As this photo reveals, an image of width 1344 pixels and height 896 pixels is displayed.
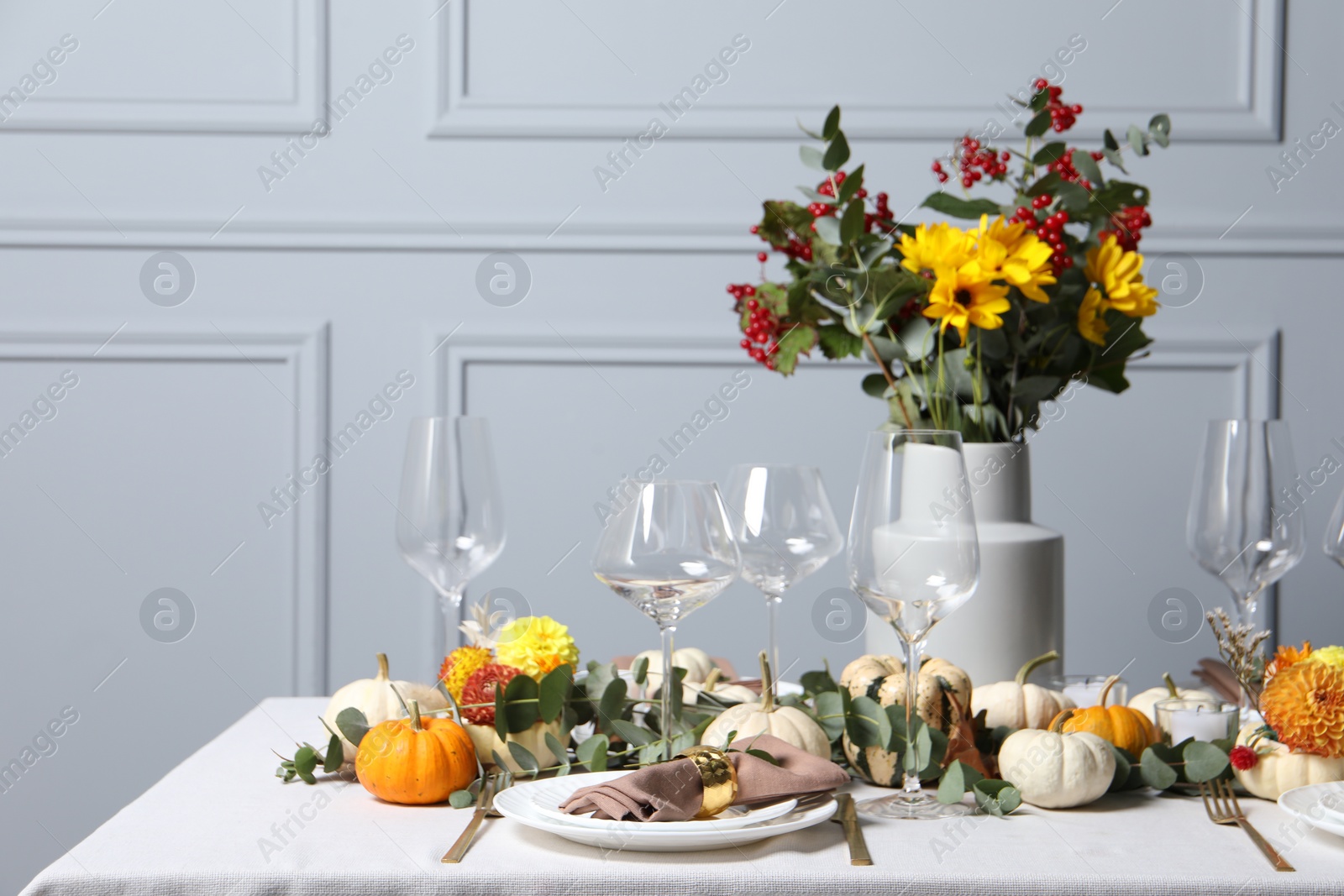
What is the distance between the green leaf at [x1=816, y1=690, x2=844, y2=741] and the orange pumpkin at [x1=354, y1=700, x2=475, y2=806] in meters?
0.25

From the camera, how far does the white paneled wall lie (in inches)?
80.7

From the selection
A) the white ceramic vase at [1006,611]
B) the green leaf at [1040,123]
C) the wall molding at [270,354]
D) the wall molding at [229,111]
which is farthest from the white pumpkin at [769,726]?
the wall molding at [229,111]

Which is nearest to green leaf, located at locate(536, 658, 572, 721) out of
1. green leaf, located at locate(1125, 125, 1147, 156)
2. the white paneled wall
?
green leaf, located at locate(1125, 125, 1147, 156)

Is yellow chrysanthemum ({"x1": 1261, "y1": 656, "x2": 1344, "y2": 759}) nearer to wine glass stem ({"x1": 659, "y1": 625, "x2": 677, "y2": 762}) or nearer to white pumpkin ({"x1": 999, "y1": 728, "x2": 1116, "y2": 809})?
white pumpkin ({"x1": 999, "y1": 728, "x2": 1116, "y2": 809})

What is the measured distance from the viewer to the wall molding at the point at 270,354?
2066 mm

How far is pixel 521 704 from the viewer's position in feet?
2.50

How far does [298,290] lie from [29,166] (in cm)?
55

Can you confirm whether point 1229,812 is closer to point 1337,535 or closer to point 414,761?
point 1337,535

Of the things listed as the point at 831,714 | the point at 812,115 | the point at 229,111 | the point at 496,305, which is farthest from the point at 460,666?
the point at 229,111

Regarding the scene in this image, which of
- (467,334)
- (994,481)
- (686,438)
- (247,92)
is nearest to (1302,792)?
(994,481)

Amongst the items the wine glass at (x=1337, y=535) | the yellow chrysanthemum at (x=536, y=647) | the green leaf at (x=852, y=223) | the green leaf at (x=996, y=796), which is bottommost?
the green leaf at (x=996, y=796)

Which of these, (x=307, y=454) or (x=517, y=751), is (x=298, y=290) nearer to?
A: (x=307, y=454)

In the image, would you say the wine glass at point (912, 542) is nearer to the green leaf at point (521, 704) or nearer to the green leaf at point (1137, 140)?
the green leaf at point (521, 704)

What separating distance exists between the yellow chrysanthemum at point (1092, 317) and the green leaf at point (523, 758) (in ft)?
2.04
